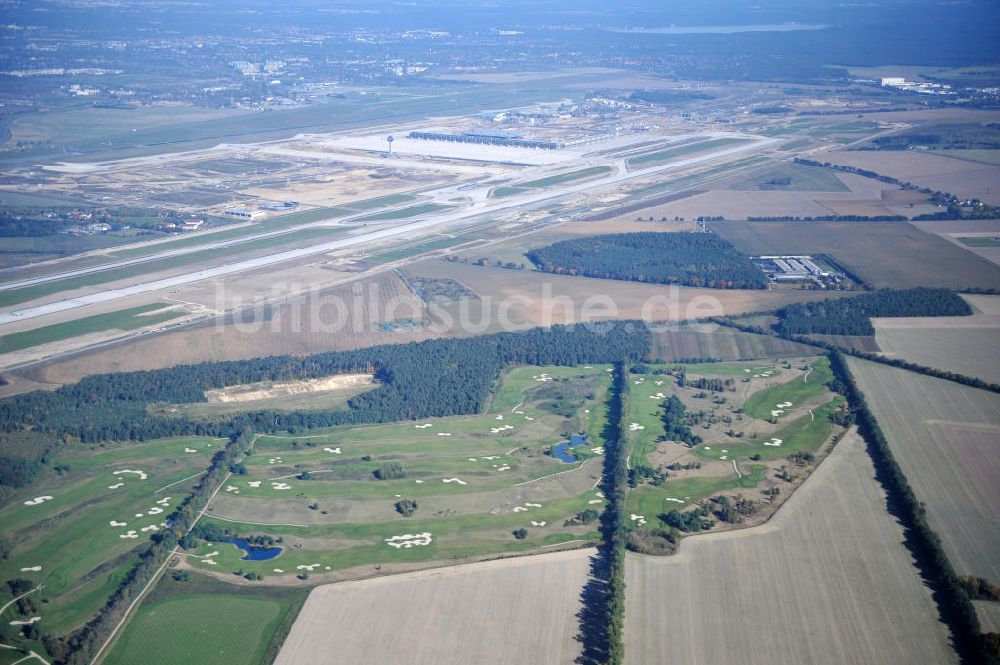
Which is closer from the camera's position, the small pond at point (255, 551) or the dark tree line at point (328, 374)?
the small pond at point (255, 551)

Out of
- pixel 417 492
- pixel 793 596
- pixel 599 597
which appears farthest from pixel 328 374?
pixel 793 596

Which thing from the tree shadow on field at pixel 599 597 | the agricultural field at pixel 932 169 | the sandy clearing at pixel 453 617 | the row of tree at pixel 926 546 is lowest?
the sandy clearing at pixel 453 617

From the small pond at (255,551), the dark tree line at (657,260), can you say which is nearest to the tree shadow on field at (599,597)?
the small pond at (255,551)

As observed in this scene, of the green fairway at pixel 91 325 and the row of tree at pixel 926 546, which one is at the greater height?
the green fairway at pixel 91 325

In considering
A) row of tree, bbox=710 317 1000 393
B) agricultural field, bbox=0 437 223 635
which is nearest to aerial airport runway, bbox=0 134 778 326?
agricultural field, bbox=0 437 223 635

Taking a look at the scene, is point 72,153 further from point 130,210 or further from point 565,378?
point 565,378

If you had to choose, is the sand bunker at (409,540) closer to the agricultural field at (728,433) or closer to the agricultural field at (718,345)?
the agricultural field at (728,433)
